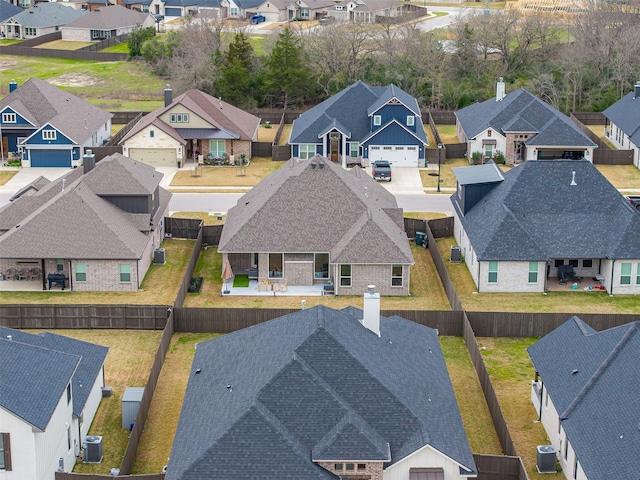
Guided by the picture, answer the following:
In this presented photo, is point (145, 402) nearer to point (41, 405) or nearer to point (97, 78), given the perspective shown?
point (41, 405)

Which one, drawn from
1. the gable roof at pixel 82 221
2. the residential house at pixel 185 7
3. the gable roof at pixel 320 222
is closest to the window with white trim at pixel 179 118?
the gable roof at pixel 82 221

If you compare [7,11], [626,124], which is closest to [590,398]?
[626,124]

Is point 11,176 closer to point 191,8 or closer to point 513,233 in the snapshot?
point 513,233

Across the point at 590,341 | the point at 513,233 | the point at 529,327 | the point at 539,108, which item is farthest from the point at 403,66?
the point at 590,341

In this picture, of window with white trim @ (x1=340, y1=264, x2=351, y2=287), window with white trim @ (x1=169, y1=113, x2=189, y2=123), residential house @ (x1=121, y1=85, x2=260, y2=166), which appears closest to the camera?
window with white trim @ (x1=340, y1=264, x2=351, y2=287)

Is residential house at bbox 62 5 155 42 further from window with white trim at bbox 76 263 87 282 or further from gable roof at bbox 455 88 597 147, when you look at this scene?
window with white trim at bbox 76 263 87 282

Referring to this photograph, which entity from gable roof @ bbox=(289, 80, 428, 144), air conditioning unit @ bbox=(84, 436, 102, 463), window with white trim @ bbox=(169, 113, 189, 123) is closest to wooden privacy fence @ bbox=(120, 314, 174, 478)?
air conditioning unit @ bbox=(84, 436, 102, 463)
